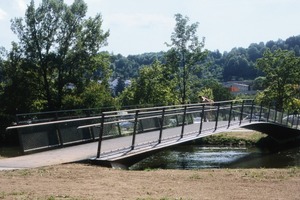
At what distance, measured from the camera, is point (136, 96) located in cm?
4475

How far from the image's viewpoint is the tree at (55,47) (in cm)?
3362

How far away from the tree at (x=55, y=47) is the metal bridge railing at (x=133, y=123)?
16.2 m

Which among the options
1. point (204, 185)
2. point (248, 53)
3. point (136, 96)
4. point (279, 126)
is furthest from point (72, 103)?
point (248, 53)

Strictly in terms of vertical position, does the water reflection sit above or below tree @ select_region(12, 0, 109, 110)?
below

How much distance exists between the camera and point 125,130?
14.1 meters

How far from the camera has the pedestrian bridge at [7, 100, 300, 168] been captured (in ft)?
35.4

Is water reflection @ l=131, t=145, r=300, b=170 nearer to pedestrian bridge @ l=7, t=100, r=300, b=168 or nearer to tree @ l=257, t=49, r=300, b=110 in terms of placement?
pedestrian bridge @ l=7, t=100, r=300, b=168

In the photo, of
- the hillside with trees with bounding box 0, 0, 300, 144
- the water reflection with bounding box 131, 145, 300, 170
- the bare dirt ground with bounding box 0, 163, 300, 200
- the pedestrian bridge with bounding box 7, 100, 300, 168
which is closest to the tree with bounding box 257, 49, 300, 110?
the hillside with trees with bounding box 0, 0, 300, 144

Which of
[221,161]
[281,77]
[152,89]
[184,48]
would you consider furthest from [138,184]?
[152,89]

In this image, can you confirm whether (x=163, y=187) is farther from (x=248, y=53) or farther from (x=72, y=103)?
(x=248, y=53)

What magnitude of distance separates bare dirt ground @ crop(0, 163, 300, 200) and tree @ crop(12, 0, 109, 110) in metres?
25.0

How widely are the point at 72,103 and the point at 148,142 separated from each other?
2075 centimetres

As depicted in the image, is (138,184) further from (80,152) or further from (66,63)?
(66,63)

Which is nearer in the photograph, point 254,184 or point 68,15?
point 254,184
